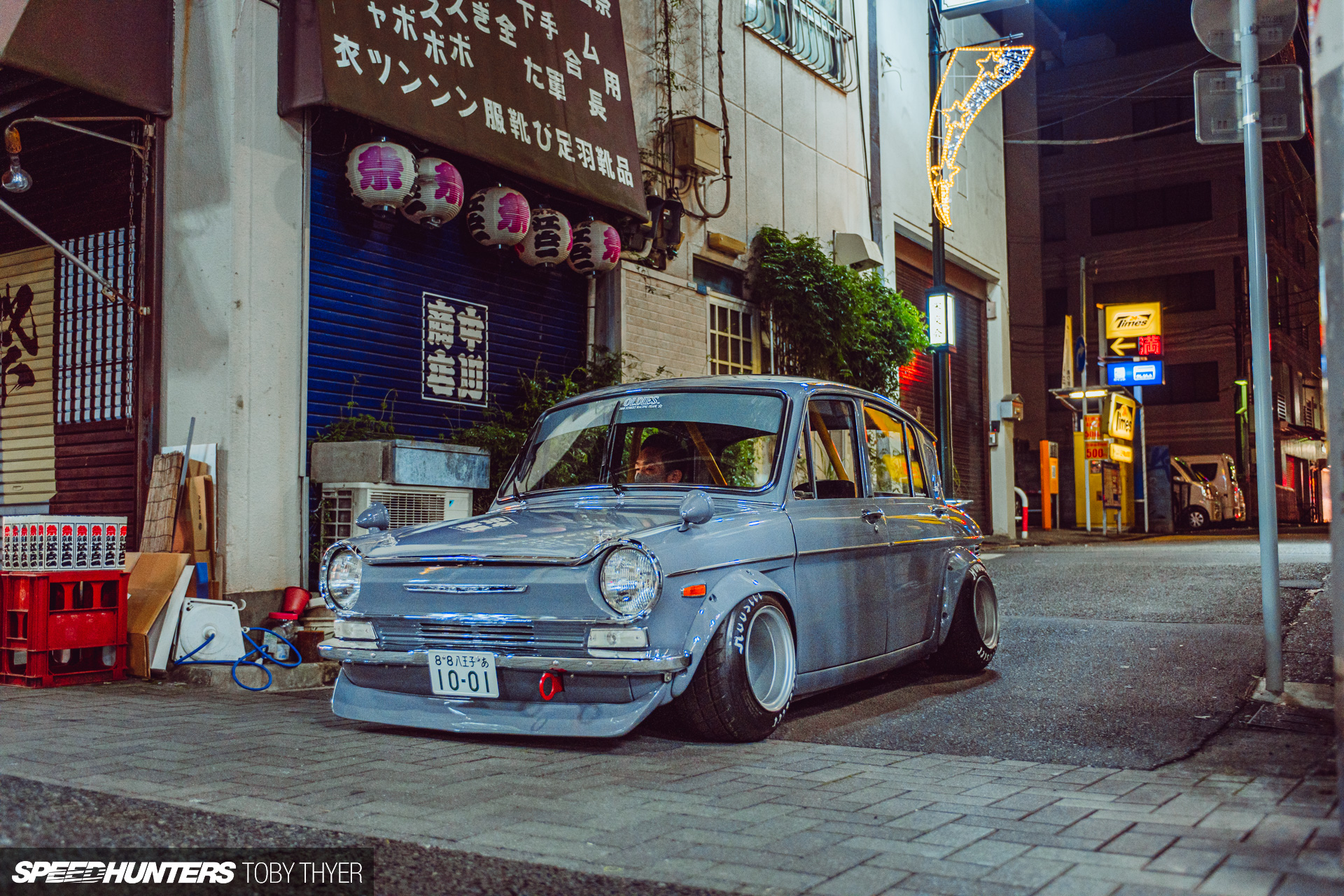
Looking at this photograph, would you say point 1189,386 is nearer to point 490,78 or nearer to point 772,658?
point 490,78

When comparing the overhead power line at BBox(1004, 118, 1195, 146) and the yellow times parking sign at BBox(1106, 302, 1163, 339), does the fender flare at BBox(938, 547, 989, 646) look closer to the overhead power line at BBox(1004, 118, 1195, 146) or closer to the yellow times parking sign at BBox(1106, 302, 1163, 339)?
the overhead power line at BBox(1004, 118, 1195, 146)

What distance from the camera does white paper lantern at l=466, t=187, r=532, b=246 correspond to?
9289mm

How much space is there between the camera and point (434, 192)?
28.0 feet

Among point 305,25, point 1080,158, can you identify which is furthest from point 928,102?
point 1080,158

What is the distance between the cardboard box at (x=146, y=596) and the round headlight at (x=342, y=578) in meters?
2.44

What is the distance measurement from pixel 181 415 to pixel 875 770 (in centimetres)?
554

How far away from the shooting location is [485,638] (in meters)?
4.43

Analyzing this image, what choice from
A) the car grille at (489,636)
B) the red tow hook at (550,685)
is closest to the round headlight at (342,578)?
the car grille at (489,636)

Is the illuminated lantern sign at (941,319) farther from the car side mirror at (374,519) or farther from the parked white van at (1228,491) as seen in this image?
the parked white van at (1228,491)

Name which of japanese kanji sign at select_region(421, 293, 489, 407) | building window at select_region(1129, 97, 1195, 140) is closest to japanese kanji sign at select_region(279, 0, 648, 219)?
japanese kanji sign at select_region(421, 293, 489, 407)

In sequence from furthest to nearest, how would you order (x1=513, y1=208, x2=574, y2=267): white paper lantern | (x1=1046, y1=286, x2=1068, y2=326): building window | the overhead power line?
(x1=1046, y1=286, x2=1068, y2=326): building window
the overhead power line
(x1=513, y1=208, x2=574, y2=267): white paper lantern

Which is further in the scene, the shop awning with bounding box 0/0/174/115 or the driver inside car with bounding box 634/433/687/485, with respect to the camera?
the shop awning with bounding box 0/0/174/115

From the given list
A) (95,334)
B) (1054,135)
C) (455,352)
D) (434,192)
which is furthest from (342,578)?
(1054,135)

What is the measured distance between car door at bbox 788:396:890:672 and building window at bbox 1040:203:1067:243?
41613 mm
